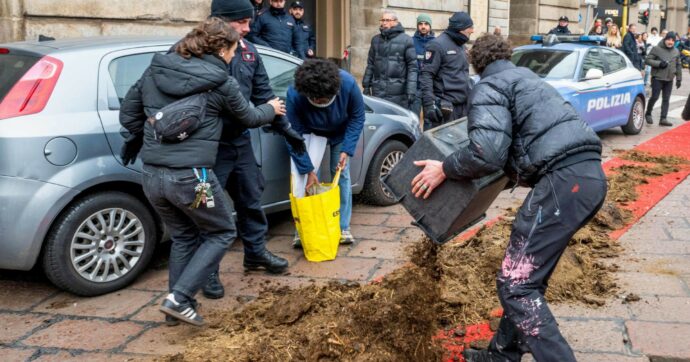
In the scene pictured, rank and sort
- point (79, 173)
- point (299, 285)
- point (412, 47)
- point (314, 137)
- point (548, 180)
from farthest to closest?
point (412, 47)
point (314, 137)
point (299, 285)
point (79, 173)
point (548, 180)

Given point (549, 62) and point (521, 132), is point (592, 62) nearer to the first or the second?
point (549, 62)

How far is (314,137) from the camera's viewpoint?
5.74 meters

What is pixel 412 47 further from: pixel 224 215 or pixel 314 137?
pixel 224 215

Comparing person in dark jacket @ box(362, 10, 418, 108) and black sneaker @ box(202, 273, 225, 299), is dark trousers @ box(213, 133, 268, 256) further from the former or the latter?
person in dark jacket @ box(362, 10, 418, 108)

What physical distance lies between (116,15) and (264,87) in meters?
5.44

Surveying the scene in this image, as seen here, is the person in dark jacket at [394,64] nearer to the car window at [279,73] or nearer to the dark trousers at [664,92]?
the car window at [279,73]

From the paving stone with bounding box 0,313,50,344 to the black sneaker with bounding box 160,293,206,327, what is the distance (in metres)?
0.88

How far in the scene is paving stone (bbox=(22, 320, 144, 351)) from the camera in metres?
4.14

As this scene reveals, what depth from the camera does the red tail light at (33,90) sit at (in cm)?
452

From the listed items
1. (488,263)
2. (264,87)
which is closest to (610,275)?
(488,263)

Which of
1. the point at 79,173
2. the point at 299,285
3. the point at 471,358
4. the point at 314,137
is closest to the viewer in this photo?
the point at 471,358

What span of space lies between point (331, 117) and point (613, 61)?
25.9ft

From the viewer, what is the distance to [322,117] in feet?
18.4

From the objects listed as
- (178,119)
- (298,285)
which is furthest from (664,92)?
(178,119)
